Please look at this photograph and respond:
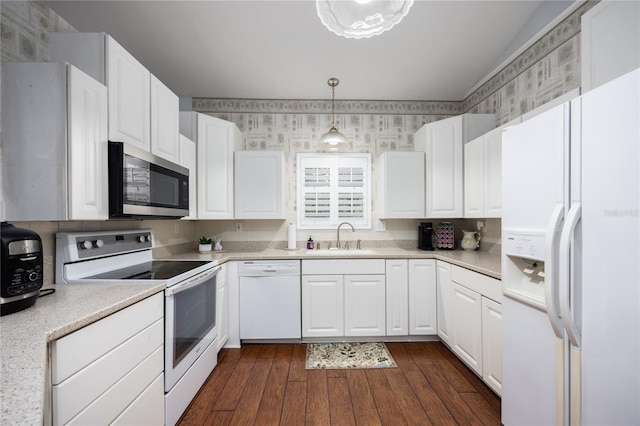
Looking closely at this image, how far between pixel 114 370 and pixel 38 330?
38 cm

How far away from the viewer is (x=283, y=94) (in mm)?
3117

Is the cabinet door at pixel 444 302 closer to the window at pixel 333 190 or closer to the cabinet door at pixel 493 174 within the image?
the cabinet door at pixel 493 174

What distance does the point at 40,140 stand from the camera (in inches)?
47.8

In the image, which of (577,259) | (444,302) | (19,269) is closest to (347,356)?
(444,302)

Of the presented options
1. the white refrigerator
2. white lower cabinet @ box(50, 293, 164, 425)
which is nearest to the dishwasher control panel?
white lower cabinet @ box(50, 293, 164, 425)

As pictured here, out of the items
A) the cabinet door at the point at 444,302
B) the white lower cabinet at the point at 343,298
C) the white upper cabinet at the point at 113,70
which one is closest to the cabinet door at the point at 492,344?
the cabinet door at the point at 444,302

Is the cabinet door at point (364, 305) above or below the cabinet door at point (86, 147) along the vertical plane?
below

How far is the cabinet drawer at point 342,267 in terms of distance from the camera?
2.59 metres

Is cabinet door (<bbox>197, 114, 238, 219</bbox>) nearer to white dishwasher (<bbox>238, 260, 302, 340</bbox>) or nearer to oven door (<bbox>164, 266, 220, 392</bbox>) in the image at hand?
white dishwasher (<bbox>238, 260, 302, 340</bbox>)

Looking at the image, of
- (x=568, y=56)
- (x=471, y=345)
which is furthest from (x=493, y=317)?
(x=568, y=56)

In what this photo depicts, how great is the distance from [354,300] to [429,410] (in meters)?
1.05

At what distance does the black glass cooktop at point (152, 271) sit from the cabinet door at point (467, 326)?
2072mm

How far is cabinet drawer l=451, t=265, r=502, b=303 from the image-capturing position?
1.72m

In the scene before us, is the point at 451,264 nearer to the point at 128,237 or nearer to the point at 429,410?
the point at 429,410
